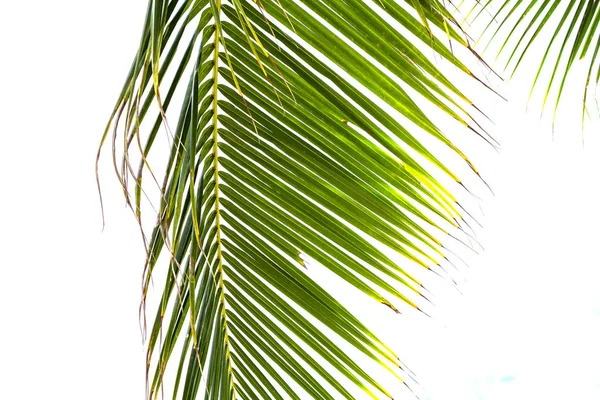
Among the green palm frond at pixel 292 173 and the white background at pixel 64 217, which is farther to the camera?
the white background at pixel 64 217

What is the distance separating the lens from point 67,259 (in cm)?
301

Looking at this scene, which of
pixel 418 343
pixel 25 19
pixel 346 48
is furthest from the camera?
pixel 418 343

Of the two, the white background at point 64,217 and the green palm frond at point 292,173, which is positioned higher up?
the white background at point 64,217

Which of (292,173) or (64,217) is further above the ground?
(64,217)

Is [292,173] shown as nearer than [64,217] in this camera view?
Yes

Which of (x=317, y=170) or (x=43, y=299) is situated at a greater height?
(x=43, y=299)

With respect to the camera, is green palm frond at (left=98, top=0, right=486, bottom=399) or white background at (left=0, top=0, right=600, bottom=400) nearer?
green palm frond at (left=98, top=0, right=486, bottom=399)

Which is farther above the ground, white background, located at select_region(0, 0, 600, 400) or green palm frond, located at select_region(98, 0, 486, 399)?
white background, located at select_region(0, 0, 600, 400)

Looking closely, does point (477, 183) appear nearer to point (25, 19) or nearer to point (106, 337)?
point (106, 337)

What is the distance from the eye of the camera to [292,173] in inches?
18.3

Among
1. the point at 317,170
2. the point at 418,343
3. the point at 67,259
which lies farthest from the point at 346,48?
the point at 418,343

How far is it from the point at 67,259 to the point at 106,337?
40 centimetres

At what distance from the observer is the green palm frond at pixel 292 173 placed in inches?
16.0

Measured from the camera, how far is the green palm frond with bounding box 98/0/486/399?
405mm
